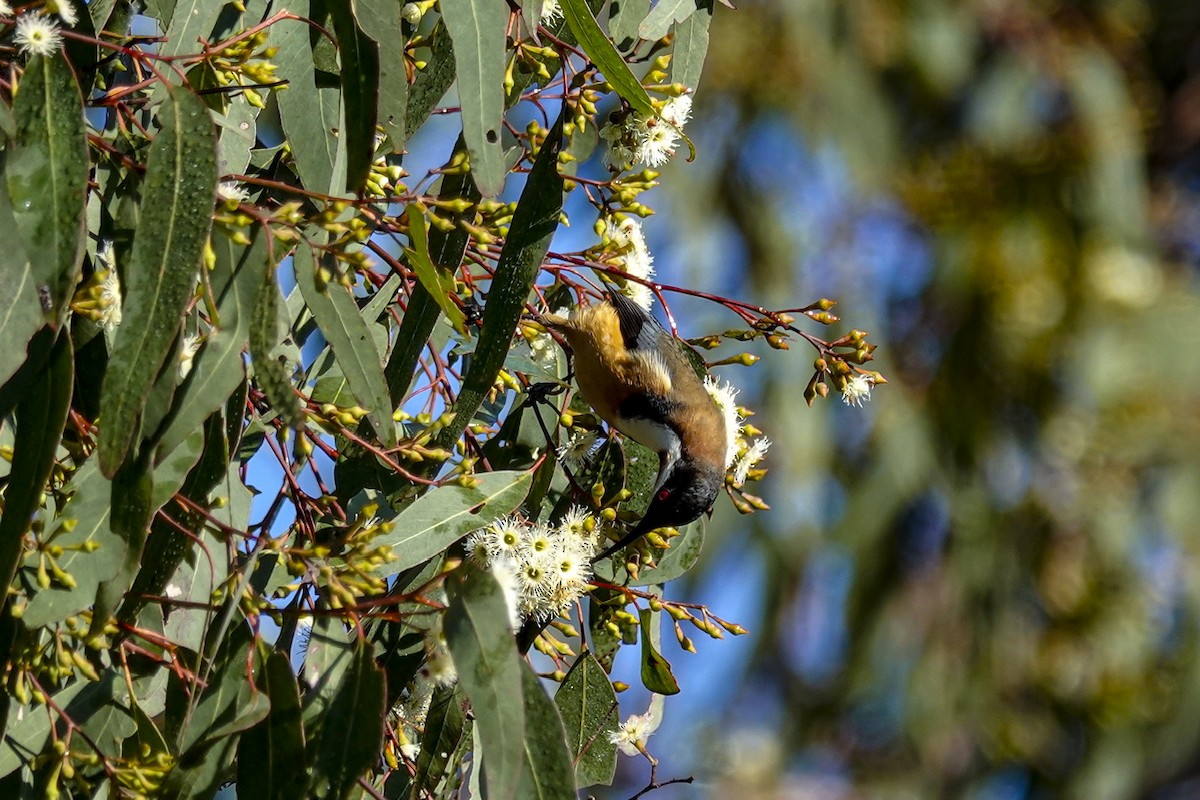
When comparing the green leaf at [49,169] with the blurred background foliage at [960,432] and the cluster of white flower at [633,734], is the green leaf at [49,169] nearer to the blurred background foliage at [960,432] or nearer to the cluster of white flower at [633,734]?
the cluster of white flower at [633,734]

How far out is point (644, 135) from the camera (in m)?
2.66

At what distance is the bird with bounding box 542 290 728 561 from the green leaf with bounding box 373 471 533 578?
0.49 meters

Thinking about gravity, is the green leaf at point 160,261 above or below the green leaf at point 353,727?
above

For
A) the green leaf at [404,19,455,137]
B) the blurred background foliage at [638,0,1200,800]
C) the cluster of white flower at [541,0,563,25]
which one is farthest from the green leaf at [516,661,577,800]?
the blurred background foliage at [638,0,1200,800]

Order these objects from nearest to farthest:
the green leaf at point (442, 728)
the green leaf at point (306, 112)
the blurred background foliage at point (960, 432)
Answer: the green leaf at point (306, 112) < the green leaf at point (442, 728) < the blurred background foliage at point (960, 432)

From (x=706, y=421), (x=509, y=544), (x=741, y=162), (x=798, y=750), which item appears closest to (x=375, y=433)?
(x=509, y=544)

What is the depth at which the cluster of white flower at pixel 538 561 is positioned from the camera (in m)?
2.29

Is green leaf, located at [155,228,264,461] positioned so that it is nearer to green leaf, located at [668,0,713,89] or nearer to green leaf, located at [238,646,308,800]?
green leaf, located at [238,646,308,800]

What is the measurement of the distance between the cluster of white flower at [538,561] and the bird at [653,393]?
1.27ft

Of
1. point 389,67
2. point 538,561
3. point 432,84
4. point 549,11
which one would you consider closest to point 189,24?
point 389,67

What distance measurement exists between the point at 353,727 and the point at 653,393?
4.92 ft

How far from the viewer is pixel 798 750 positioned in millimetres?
8688

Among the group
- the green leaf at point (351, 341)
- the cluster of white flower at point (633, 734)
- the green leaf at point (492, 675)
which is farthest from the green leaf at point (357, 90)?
the cluster of white flower at point (633, 734)

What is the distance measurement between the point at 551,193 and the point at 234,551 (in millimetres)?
805
